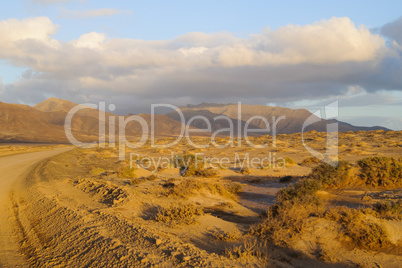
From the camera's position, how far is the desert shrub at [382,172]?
13789 millimetres

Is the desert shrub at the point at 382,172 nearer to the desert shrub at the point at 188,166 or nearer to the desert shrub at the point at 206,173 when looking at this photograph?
the desert shrub at the point at 206,173

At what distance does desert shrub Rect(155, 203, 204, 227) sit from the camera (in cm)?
822

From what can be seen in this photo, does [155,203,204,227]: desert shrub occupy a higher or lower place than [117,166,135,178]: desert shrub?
higher

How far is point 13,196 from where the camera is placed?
40.3 feet

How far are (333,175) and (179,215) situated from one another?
890 cm

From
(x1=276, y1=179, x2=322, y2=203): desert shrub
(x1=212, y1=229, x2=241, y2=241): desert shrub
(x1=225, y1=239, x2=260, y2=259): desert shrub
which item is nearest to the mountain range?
(x1=276, y1=179, x2=322, y2=203): desert shrub

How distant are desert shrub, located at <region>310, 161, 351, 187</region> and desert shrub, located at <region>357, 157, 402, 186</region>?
74 centimetres

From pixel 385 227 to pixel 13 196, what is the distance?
514 inches

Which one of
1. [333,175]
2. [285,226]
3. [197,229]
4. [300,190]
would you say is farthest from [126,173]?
[285,226]

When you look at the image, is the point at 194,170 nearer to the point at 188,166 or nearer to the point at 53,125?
the point at 188,166

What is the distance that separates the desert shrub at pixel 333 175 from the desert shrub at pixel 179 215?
772 cm

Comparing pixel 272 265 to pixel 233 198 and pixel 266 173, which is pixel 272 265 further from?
pixel 266 173

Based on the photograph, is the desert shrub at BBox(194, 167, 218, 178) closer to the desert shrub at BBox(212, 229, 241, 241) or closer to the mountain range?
the desert shrub at BBox(212, 229, 241, 241)

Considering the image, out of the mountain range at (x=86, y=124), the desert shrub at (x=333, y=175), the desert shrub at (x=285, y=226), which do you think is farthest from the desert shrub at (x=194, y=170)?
the mountain range at (x=86, y=124)
